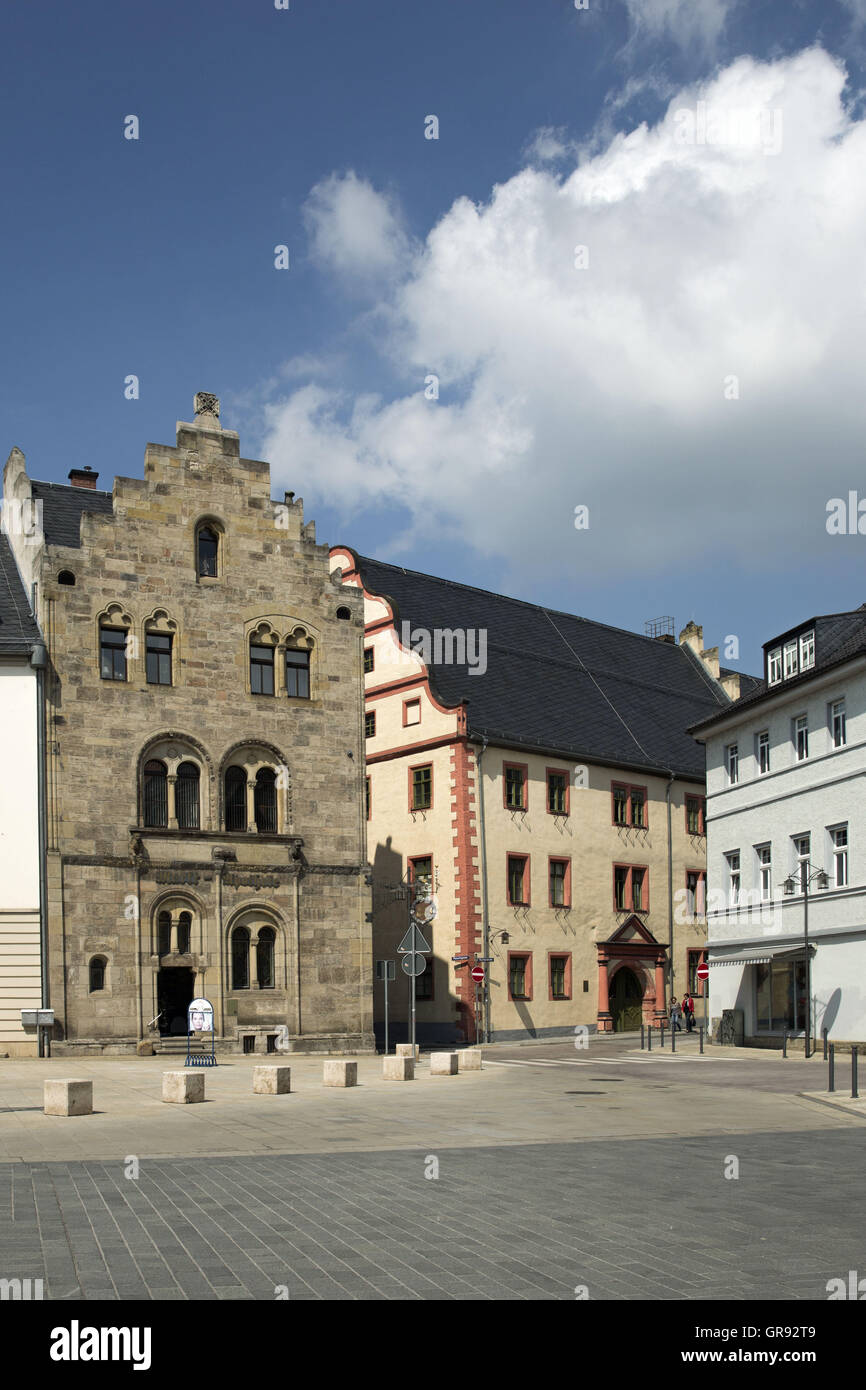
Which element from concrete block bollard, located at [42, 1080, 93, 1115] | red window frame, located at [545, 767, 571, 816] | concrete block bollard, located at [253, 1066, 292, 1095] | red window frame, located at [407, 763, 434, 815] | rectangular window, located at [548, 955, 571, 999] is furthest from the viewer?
red window frame, located at [545, 767, 571, 816]

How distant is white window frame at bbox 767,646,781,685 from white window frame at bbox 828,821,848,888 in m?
6.22

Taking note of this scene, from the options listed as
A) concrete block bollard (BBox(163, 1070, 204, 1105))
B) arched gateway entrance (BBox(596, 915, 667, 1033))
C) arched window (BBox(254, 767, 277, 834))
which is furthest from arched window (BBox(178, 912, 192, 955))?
arched gateway entrance (BBox(596, 915, 667, 1033))

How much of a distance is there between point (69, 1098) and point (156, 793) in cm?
1849

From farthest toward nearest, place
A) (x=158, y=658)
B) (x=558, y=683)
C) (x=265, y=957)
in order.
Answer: (x=558, y=683)
(x=265, y=957)
(x=158, y=658)

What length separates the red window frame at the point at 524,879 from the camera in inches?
1907

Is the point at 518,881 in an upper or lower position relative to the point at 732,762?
lower

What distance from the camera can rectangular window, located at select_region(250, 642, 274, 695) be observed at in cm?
3869

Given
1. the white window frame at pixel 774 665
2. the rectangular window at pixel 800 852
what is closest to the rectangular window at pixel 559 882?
the white window frame at pixel 774 665

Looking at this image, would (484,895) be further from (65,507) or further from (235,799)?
(65,507)

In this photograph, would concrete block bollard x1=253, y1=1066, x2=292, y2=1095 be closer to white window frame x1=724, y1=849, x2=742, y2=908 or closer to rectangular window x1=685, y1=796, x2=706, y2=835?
white window frame x1=724, y1=849, x2=742, y2=908

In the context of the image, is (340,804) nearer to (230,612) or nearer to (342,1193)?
(230,612)

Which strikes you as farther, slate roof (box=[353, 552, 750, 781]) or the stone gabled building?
slate roof (box=[353, 552, 750, 781])

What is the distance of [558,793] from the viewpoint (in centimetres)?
5147

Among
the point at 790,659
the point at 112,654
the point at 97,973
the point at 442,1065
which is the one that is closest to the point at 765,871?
the point at 790,659
